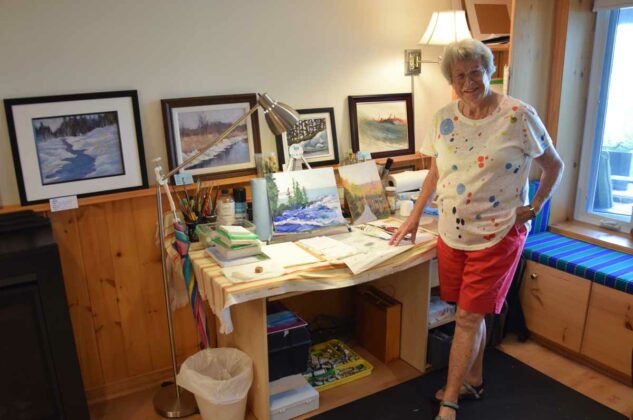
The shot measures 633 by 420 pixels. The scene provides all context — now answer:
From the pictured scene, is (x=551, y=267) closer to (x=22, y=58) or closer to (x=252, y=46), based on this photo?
(x=252, y=46)

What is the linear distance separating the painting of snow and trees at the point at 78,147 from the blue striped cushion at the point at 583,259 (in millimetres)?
2050

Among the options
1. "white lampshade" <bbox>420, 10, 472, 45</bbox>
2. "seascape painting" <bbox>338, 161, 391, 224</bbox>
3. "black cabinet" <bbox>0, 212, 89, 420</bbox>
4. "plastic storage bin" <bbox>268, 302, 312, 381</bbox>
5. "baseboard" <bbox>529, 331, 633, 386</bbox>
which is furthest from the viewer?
"white lampshade" <bbox>420, 10, 472, 45</bbox>

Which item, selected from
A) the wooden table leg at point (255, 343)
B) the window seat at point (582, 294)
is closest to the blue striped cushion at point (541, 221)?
the window seat at point (582, 294)

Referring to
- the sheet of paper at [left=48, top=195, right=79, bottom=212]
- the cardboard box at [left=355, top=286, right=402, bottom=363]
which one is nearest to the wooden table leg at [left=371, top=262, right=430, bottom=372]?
the cardboard box at [left=355, top=286, right=402, bottom=363]

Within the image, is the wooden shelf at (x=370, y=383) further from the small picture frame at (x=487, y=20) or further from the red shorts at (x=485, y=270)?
the small picture frame at (x=487, y=20)

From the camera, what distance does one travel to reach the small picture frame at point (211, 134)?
2166mm

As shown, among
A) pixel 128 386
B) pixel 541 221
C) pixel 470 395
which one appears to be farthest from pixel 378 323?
pixel 128 386

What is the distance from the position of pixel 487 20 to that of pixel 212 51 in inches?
60.2

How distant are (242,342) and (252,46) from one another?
1.33 metres

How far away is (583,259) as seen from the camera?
2.40 m

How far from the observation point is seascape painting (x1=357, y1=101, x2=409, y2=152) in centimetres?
266

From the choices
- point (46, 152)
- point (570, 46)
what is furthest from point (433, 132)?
point (46, 152)

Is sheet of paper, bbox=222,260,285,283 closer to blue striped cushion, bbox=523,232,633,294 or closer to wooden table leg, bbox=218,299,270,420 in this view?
wooden table leg, bbox=218,299,270,420

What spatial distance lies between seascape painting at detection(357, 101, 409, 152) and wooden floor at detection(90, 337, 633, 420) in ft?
4.13
